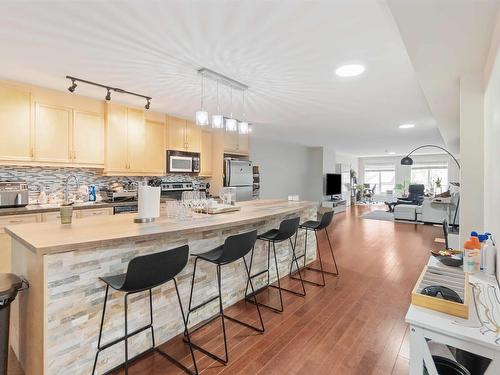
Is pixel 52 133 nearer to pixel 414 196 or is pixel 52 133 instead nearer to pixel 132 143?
pixel 132 143

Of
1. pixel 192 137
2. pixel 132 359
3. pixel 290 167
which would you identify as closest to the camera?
pixel 132 359

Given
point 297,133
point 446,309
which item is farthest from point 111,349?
point 297,133

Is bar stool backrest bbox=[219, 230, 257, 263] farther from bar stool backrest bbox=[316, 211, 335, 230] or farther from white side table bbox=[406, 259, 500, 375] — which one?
bar stool backrest bbox=[316, 211, 335, 230]

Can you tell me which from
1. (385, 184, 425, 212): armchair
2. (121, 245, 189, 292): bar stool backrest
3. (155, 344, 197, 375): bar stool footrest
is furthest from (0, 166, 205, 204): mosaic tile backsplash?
(385, 184, 425, 212): armchair

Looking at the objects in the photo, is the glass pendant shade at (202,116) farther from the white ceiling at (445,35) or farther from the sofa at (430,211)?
the sofa at (430,211)

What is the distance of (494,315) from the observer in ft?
3.81

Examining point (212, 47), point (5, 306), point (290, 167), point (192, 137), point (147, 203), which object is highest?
point (212, 47)

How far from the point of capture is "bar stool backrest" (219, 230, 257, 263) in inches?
78.3

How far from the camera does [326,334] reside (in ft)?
7.36

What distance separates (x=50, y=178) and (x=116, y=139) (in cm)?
100

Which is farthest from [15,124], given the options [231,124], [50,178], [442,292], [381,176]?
[381,176]

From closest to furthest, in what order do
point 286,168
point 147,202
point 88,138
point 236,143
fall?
point 147,202 → point 88,138 → point 236,143 → point 286,168

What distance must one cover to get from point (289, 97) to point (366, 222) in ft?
19.2

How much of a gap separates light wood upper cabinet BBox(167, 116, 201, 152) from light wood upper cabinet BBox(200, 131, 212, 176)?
0.67 ft
